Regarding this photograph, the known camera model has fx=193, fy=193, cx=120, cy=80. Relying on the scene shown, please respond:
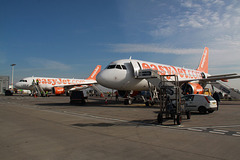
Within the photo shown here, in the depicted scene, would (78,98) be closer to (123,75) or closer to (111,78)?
(111,78)

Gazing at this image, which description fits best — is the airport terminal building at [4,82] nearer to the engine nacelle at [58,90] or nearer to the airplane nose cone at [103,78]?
the engine nacelle at [58,90]

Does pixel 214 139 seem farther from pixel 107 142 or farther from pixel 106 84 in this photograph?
pixel 106 84

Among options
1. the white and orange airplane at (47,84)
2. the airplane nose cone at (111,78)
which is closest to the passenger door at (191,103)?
the airplane nose cone at (111,78)

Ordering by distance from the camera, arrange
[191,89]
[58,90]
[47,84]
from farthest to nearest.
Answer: [47,84] → [58,90] → [191,89]

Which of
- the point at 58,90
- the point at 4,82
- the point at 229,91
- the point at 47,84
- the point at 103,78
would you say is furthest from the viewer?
the point at 4,82

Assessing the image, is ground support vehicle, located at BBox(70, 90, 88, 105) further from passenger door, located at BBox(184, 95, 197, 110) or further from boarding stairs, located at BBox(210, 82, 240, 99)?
boarding stairs, located at BBox(210, 82, 240, 99)

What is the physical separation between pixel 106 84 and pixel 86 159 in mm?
13477

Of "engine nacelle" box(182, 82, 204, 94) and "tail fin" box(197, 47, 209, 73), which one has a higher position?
"tail fin" box(197, 47, 209, 73)

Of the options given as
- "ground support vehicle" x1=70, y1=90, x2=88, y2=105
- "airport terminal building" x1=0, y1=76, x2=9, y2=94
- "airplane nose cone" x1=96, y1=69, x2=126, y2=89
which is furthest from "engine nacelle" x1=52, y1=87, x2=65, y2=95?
"airport terminal building" x1=0, y1=76, x2=9, y2=94

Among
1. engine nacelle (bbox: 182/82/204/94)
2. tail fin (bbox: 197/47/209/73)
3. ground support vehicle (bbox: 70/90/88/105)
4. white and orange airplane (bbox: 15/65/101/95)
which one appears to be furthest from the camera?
white and orange airplane (bbox: 15/65/101/95)

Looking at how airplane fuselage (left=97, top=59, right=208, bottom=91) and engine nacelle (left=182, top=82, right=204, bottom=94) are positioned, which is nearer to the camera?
airplane fuselage (left=97, top=59, right=208, bottom=91)

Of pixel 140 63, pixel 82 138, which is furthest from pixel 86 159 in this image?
pixel 140 63

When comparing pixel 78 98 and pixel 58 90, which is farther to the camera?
pixel 58 90

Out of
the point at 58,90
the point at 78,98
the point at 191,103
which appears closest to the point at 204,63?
the point at 78,98
